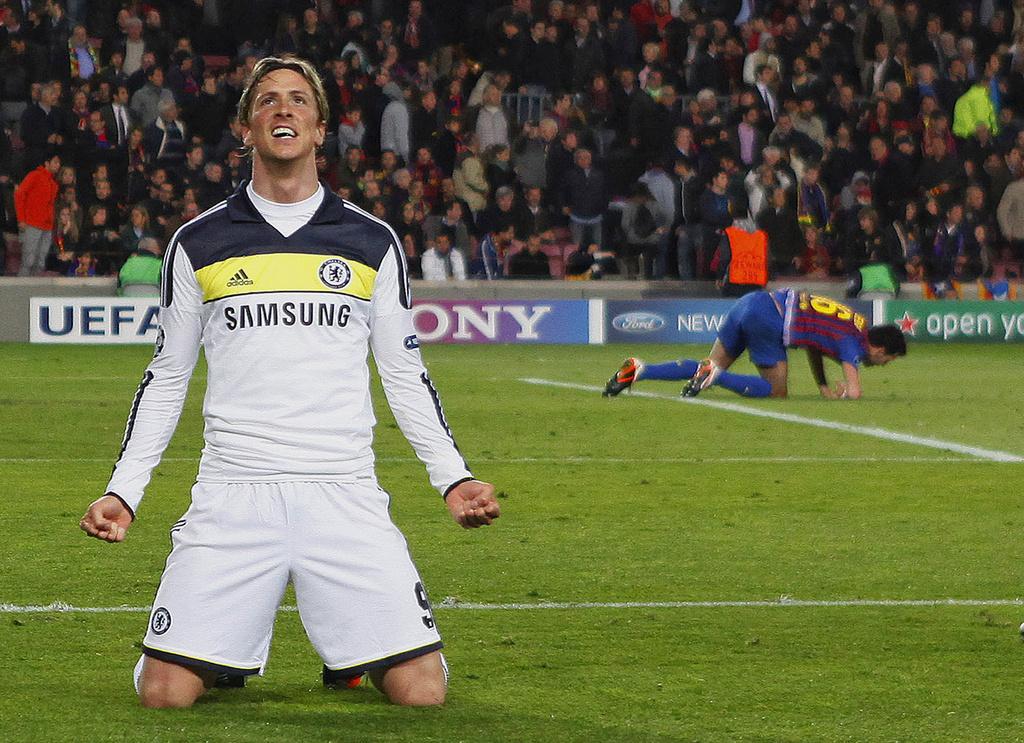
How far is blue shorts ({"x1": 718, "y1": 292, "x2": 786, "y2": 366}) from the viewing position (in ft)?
52.7

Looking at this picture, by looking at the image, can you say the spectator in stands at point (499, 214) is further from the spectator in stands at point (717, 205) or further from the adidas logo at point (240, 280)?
Result: the adidas logo at point (240, 280)

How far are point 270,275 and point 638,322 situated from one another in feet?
63.1

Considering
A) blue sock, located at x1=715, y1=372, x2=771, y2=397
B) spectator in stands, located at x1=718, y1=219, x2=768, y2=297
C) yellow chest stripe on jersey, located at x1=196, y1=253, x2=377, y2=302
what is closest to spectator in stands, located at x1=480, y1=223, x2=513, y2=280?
spectator in stands, located at x1=718, y1=219, x2=768, y2=297

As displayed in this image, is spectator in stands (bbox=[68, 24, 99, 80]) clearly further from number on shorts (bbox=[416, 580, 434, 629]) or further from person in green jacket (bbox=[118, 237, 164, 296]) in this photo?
number on shorts (bbox=[416, 580, 434, 629])

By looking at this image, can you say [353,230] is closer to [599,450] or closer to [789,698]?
[789,698]

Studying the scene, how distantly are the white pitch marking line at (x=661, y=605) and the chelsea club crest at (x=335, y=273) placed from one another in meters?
1.94

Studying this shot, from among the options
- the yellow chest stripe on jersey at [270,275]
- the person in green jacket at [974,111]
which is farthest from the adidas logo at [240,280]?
the person in green jacket at [974,111]

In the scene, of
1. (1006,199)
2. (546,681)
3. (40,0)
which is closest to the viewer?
(546,681)

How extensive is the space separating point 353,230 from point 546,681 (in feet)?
4.63

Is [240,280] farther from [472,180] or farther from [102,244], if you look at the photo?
[472,180]

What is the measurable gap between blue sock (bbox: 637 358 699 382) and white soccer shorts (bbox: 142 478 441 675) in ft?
37.1

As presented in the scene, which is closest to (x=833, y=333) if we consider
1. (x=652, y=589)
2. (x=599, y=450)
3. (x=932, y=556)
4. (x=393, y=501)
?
(x=599, y=450)

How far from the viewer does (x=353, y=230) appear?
17.0 ft

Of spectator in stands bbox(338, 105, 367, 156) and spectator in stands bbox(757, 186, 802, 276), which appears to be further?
spectator in stands bbox(757, 186, 802, 276)
